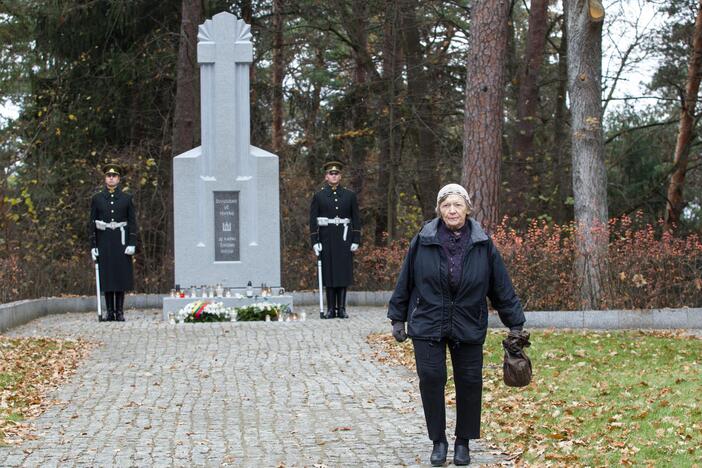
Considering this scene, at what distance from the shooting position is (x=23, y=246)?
70.1 ft

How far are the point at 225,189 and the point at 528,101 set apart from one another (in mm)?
9631

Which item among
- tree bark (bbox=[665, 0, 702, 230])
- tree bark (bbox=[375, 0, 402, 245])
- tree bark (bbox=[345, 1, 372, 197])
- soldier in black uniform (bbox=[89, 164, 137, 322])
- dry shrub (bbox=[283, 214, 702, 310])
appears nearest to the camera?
dry shrub (bbox=[283, 214, 702, 310])

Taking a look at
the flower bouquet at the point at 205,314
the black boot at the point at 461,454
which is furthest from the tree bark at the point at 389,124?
the black boot at the point at 461,454

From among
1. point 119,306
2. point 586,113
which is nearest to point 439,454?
point 586,113

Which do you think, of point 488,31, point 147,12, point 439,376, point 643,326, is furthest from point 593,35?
point 147,12

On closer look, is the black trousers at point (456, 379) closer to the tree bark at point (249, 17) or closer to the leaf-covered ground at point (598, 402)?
the leaf-covered ground at point (598, 402)

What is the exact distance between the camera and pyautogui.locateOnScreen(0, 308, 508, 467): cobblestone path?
796cm

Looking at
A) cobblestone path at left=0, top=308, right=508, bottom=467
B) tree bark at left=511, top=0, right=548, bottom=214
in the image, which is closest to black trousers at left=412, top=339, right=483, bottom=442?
cobblestone path at left=0, top=308, right=508, bottom=467

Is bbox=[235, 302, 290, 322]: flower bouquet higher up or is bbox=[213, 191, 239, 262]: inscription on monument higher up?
bbox=[213, 191, 239, 262]: inscription on monument

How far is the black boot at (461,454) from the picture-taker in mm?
7527

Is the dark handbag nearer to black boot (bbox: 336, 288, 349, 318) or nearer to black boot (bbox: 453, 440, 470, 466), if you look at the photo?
Result: black boot (bbox: 453, 440, 470, 466)

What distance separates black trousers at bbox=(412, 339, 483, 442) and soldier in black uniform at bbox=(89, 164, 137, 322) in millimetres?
10938

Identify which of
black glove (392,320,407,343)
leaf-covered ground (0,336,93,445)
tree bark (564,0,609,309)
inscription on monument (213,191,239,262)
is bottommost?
leaf-covered ground (0,336,93,445)

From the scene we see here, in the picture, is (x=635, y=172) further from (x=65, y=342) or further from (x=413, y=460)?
(x=413, y=460)
